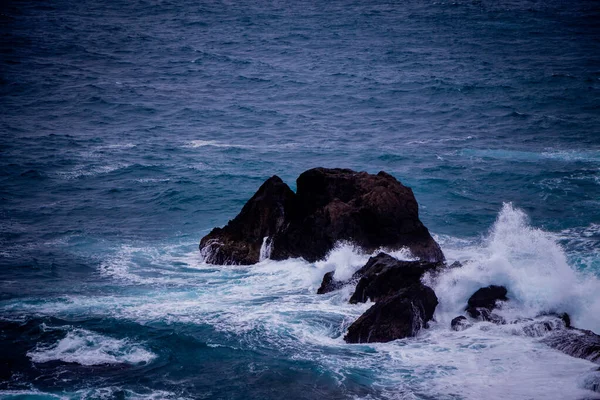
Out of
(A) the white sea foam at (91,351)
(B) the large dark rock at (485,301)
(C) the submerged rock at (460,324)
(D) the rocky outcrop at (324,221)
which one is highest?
(D) the rocky outcrop at (324,221)

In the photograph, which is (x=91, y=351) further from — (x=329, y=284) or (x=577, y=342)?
(x=577, y=342)

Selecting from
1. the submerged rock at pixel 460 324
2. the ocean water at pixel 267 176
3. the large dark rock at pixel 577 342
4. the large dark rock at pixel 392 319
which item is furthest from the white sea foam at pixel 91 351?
the large dark rock at pixel 577 342

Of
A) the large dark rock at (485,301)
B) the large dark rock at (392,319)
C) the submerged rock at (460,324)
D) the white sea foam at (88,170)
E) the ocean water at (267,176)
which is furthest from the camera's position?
the white sea foam at (88,170)

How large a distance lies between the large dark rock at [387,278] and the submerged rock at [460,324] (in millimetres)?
1375

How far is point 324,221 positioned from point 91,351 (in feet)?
25.6

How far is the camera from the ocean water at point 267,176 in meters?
13.5

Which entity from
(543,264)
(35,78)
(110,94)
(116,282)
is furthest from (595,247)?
(35,78)

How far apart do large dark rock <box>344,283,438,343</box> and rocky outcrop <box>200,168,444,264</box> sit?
3854 millimetres

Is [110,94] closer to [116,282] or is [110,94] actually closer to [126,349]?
[116,282]

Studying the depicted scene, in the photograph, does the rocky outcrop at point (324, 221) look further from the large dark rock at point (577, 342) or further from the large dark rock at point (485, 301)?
the large dark rock at point (577, 342)

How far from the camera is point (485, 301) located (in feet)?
51.7

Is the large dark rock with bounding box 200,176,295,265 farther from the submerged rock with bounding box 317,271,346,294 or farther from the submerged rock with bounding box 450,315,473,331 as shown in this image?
the submerged rock with bounding box 450,315,473,331

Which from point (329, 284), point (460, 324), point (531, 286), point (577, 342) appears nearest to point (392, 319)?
point (460, 324)

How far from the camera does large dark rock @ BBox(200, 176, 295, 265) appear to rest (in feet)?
67.5
